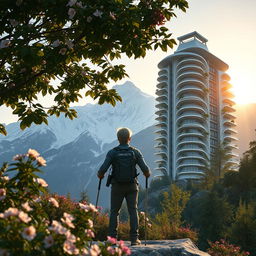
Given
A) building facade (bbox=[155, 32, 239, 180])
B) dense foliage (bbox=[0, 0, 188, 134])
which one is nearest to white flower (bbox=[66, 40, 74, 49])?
dense foliage (bbox=[0, 0, 188, 134])

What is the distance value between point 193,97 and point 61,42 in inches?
4155

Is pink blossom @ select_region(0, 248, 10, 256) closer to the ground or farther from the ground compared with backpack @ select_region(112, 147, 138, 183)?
closer to the ground

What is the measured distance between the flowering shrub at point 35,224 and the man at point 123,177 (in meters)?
3.66

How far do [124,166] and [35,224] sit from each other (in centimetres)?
467

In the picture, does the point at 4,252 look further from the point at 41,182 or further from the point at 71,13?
the point at 71,13

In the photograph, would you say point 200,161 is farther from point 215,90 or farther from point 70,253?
point 70,253

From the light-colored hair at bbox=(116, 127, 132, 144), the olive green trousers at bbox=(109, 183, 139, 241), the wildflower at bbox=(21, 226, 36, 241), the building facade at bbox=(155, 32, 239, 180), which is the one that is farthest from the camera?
the building facade at bbox=(155, 32, 239, 180)

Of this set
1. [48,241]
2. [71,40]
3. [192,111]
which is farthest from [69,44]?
[192,111]

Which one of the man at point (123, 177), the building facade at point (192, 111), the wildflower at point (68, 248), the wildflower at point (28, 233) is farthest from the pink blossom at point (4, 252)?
the building facade at point (192, 111)

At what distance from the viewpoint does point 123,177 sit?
8.01 meters

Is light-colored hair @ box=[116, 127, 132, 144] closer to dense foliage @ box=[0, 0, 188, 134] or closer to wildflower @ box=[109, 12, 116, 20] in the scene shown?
dense foliage @ box=[0, 0, 188, 134]

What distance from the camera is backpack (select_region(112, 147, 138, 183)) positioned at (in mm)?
8023

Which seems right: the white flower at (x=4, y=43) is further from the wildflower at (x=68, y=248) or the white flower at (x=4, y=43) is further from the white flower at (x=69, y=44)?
the wildflower at (x=68, y=248)

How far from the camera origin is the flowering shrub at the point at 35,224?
9.50 feet
